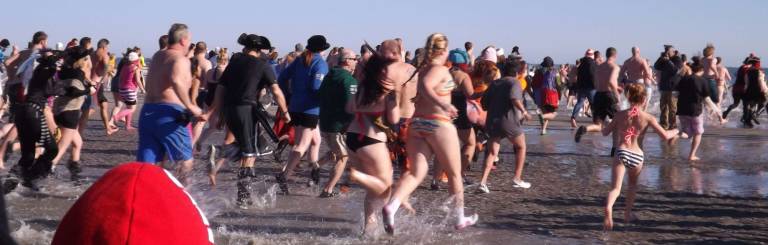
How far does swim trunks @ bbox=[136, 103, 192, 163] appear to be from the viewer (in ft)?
23.0

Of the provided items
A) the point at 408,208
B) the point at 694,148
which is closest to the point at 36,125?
the point at 408,208

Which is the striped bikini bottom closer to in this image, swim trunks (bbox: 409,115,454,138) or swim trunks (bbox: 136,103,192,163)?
swim trunks (bbox: 409,115,454,138)

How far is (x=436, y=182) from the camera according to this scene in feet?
31.4

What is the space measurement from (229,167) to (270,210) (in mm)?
3054

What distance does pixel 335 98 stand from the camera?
8109 millimetres

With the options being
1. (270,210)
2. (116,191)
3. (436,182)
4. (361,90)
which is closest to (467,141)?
(436,182)

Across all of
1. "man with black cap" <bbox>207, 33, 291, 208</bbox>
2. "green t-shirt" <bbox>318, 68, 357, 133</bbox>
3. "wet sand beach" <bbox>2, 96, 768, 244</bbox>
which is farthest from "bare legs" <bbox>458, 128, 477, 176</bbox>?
"man with black cap" <bbox>207, 33, 291, 208</bbox>

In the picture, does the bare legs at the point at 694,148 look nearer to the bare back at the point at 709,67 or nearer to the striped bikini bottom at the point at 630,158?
the striped bikini bottom at the point at 630,158

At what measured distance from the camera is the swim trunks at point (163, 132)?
7.02m

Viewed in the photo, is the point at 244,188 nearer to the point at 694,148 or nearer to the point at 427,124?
the point at 427,124

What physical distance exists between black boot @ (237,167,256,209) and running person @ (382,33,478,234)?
1853 mm

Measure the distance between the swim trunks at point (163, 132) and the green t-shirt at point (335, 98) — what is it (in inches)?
59.0

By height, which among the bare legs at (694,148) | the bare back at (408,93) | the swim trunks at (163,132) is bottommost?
the bare legs at (694,148)

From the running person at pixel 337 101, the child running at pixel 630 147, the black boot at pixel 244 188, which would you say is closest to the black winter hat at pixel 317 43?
the running person at pixel 337 101
